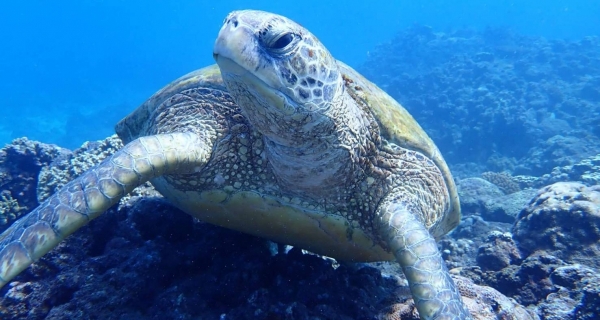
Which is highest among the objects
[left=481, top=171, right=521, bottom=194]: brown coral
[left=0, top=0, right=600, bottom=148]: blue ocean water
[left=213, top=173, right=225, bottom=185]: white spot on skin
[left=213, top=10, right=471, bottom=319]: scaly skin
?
[left=0, top=0, right=600, bottom=148]: blue ocean water

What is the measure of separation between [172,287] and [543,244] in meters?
3.84

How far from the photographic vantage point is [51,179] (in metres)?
4.94

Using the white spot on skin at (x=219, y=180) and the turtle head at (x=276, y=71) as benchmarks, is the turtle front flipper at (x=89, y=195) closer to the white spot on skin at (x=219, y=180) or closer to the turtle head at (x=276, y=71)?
the white spot on skin at (x=219, y=180)

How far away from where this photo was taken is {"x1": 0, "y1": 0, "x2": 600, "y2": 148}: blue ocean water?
1348 inches

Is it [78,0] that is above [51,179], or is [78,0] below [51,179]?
above

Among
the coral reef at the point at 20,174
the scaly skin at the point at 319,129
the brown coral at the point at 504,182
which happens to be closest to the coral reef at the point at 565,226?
the scaly skin at the point at 319,129

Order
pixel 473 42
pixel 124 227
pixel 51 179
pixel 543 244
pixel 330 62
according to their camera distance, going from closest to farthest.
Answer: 1. pixel 330 62
2. pixel 124 227
3. pixel 543 244
4. pixel 51 179
5. pixel 473 42

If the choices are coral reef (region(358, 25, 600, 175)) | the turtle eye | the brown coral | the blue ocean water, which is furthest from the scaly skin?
the blue ocean water

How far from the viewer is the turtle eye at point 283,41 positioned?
1758 mm

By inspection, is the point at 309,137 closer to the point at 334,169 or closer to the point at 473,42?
the point at 334,169

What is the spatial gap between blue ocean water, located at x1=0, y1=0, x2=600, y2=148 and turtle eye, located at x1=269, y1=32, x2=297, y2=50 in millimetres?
25881

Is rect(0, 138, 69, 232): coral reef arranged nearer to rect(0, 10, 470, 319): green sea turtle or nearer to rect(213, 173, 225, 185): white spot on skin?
rect(0, 10, 470, 319): green sea turtle

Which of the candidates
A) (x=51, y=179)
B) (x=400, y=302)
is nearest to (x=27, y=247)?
(x=400, y=302)

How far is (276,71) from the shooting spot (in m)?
1.75
